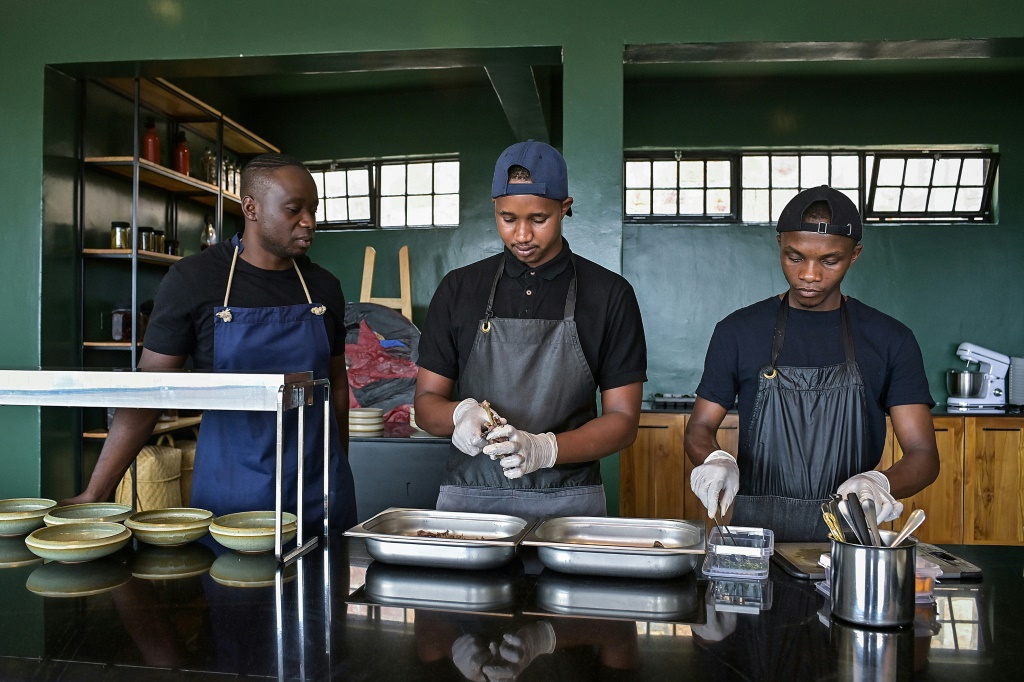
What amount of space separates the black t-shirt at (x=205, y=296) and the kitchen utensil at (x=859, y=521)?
63.7 inches

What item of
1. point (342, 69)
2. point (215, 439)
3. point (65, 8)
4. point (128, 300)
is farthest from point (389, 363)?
point (215, 439)

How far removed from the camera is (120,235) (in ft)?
15.4

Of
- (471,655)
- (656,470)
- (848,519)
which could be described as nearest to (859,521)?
(848,519)

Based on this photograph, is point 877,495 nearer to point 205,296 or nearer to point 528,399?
point 528,399

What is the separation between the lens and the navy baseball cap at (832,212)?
223 centimetres

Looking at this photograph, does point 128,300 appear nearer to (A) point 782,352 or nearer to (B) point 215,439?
(B) point 215,439

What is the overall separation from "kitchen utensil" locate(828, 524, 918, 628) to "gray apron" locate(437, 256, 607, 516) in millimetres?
933

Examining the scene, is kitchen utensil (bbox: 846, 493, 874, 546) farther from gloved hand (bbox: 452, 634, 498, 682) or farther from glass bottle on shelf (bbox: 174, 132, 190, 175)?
glass bottle on shelf (bbox: 174, 132, 190, 175)

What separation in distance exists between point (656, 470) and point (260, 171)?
12.0 feet

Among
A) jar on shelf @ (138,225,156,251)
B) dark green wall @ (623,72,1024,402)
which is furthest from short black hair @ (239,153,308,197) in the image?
dark green wall @ (623,72,1024,402)

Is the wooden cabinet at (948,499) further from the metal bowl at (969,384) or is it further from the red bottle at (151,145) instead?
the red bottle at (151,145)

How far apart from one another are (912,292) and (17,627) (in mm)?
5925

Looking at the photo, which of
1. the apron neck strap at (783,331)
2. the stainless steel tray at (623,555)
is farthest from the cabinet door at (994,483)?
the stainless steel tray at (623,555)

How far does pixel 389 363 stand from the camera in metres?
5.36
